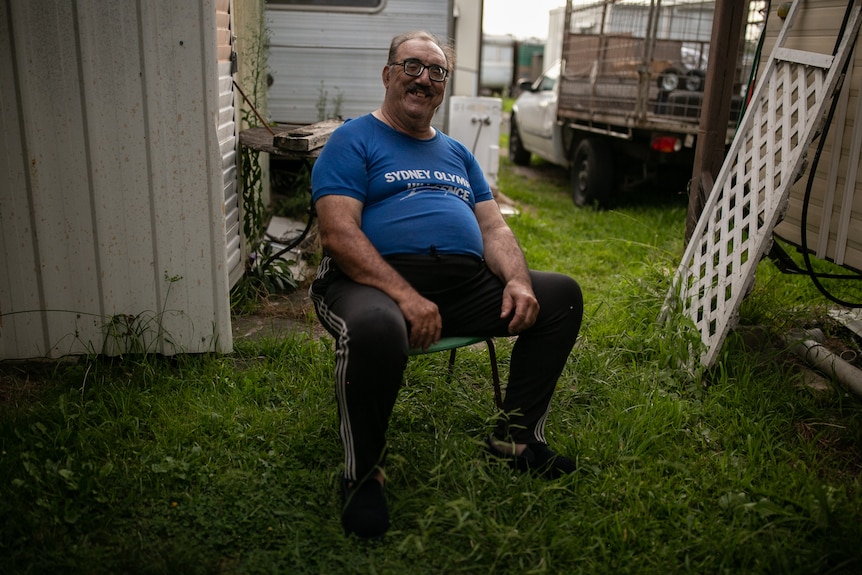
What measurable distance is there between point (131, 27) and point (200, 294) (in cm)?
106

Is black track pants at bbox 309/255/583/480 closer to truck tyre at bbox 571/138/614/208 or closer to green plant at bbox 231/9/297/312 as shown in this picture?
green plant at bbox 231/9/297/312

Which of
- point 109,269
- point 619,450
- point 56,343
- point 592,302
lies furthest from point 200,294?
point 592,302

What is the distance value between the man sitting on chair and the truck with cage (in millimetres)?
3733

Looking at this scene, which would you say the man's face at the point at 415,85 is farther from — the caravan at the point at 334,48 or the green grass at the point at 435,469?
the caravan at the point at 334,48

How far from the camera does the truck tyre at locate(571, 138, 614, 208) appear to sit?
699 cm

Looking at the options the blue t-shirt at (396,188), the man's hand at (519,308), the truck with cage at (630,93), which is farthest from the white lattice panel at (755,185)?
the truck with cage at (630,93)

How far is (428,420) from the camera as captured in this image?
2900 millimetres

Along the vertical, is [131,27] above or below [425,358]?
above

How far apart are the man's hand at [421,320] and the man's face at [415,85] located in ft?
2.27

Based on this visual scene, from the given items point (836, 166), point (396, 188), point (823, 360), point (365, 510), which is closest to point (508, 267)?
point (396, 188)

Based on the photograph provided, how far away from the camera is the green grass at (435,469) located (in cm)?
218

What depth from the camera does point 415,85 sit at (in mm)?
2646

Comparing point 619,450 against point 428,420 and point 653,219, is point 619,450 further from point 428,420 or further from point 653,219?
point 653,219

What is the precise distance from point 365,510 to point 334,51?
16.4ft
